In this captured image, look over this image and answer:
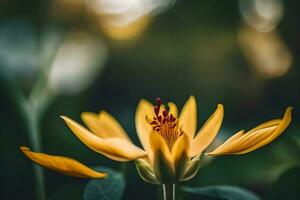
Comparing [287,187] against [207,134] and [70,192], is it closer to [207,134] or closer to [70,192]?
[207,134]

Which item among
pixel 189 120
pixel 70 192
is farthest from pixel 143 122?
pixel 70 192

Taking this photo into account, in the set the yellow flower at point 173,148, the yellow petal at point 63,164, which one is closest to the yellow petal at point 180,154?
the yellow flower at point 173,148

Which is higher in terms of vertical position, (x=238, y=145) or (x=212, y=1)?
(x=212, y=1)

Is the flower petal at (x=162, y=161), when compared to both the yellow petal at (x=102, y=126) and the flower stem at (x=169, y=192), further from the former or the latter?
the yellow petal at (x=102, y=126)

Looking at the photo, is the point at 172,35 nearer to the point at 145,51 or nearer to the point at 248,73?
the point at 145,51

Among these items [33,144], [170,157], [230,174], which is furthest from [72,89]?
[170,157]

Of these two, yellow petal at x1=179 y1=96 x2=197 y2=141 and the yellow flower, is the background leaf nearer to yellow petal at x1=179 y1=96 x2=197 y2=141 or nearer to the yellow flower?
the yellow flower
